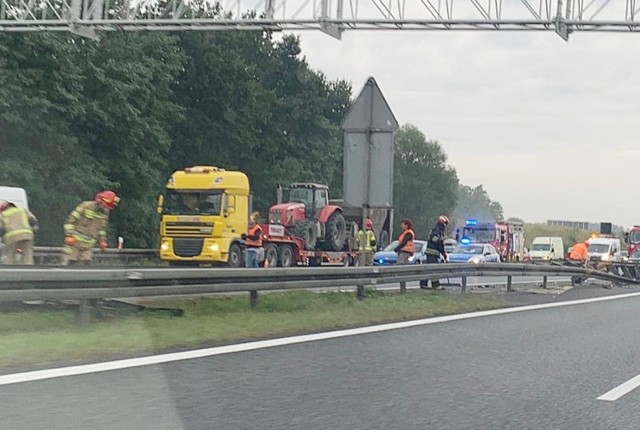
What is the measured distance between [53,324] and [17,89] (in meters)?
27.8

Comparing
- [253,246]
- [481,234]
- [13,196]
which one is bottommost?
[253,246]

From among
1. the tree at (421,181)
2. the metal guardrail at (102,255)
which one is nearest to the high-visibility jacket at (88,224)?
the metal guardrail at (102,255)

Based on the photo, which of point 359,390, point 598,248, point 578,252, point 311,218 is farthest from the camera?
point 598,248

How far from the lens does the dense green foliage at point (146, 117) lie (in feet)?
126

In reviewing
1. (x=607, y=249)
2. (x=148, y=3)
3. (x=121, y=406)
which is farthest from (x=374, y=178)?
(x=607, y=249)

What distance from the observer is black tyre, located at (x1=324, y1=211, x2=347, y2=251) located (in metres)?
33.2

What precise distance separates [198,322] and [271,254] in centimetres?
1812

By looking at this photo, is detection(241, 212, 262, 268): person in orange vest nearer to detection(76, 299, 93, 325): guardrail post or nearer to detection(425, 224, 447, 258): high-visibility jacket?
detection(425, 224, 447, 258): high-visibility jacket

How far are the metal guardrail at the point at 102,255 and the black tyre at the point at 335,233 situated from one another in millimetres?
5915

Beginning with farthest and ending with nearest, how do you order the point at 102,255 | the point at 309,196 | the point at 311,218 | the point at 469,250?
the point at 469,250 < the point at 309,196 < the point at 311,218 < the point at 102,255

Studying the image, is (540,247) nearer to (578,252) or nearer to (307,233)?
(578,252)

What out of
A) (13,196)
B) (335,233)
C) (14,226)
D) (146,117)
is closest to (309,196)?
(335,233)

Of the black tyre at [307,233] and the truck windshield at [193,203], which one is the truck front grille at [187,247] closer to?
the truck windshield at [193,203]

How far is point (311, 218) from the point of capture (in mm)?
33562
